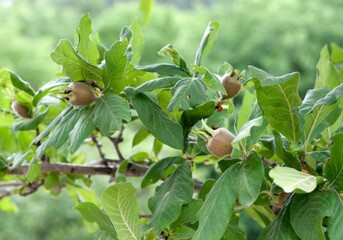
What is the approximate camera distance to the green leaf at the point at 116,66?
47 cm

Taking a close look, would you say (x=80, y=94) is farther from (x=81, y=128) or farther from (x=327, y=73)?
(x=327, y=73)

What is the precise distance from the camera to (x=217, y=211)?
42 cm

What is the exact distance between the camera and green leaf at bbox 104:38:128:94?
472 mm

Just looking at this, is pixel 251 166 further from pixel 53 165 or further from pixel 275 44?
pixel 275 44

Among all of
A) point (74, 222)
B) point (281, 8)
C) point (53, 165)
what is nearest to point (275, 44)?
point (281, 8)

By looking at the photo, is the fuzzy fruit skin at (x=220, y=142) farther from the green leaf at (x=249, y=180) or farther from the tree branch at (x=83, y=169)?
the tree branch at (x=83, y=169)

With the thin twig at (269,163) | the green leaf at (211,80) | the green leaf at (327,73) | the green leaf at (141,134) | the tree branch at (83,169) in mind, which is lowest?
the tree branch at (83,169)

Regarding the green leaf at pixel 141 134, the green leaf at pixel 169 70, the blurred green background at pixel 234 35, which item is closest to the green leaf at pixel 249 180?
the green leaf at pixel 169 70

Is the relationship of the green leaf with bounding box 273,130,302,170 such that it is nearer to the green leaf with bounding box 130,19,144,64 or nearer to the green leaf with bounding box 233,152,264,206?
the green leaf with bounding box 233,152,264,206

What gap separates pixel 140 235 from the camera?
0.48m

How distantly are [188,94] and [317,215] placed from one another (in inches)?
5.4

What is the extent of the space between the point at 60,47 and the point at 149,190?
386 centimetres

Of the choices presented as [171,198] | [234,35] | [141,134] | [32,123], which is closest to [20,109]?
[32,123]

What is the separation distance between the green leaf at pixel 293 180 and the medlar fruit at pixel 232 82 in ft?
0.39
